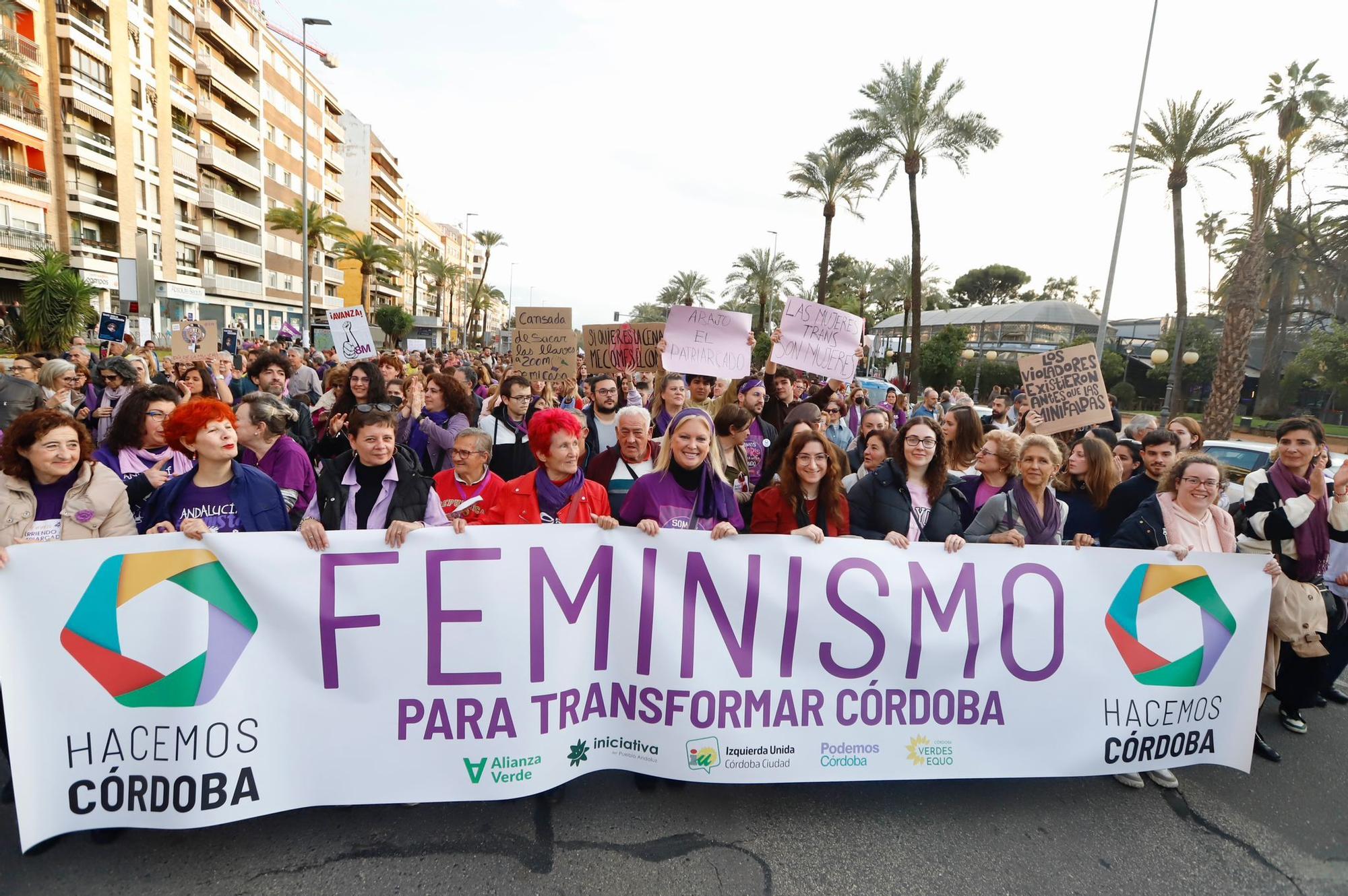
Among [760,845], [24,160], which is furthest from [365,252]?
[760,845]

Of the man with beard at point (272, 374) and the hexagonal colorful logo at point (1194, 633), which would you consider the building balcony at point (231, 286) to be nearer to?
the man with beard at point (272, 374)

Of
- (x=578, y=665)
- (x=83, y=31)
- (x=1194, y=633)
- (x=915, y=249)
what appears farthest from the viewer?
(x=83, y=31)

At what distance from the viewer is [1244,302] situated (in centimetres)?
1606

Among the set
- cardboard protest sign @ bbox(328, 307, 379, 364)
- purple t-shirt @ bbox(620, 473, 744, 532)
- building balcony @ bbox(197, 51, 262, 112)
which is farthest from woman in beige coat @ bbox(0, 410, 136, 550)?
building balcony @ bbox(197, 51, 262, 112)

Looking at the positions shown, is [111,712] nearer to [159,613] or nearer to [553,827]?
[159,613]

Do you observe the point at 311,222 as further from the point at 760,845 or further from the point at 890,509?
the point at 760,845

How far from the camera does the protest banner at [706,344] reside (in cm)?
670

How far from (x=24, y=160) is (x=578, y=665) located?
39.4m

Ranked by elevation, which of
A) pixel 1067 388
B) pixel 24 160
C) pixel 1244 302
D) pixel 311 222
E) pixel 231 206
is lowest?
pixel 1067 388


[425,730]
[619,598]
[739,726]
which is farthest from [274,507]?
[739,726]

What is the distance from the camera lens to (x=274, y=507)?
3355 mm

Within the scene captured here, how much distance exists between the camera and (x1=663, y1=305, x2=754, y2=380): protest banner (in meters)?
6.70

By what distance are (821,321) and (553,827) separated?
5.34m

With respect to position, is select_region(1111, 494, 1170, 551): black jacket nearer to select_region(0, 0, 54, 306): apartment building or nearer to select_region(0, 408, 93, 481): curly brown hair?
select_region(0, 408, 93, 481): curly brown hair
